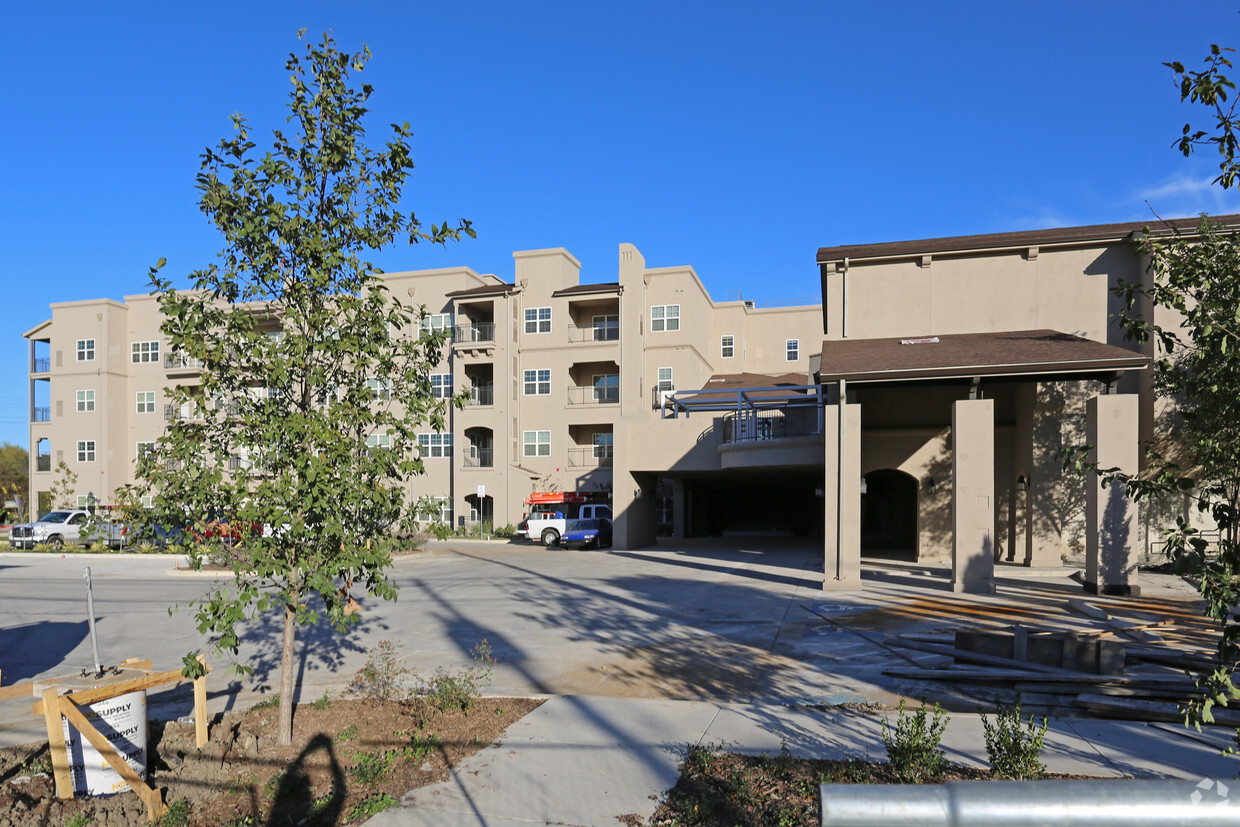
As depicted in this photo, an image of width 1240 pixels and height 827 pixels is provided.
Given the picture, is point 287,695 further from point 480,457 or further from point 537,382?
point 480,457

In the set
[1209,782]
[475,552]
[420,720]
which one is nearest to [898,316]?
[475,552]

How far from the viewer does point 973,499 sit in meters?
20.0

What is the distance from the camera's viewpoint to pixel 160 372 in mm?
55969

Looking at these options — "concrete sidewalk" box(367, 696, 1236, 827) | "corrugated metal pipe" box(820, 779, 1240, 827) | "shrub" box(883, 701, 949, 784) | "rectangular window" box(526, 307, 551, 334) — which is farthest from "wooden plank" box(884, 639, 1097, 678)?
"rectangular window" box(526, 307, 551, 334)

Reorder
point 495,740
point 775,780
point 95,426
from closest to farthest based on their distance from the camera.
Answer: point 775,780 < point 495,740 < point 95,426

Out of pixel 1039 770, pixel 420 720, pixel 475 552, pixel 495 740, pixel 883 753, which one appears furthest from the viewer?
pixel 475 552

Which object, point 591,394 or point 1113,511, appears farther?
point 591,394

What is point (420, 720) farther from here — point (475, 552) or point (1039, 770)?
point (475, 552)

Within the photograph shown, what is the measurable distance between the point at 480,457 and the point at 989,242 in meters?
30.1

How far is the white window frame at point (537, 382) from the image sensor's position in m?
47.1

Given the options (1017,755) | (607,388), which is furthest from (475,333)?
(1017,755)

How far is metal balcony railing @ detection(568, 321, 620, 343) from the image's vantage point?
46.4m

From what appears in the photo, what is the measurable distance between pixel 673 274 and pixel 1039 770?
42.1 meters

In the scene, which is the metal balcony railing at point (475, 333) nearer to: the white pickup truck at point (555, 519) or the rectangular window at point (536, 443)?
the rectangular window at point (536, 443)
